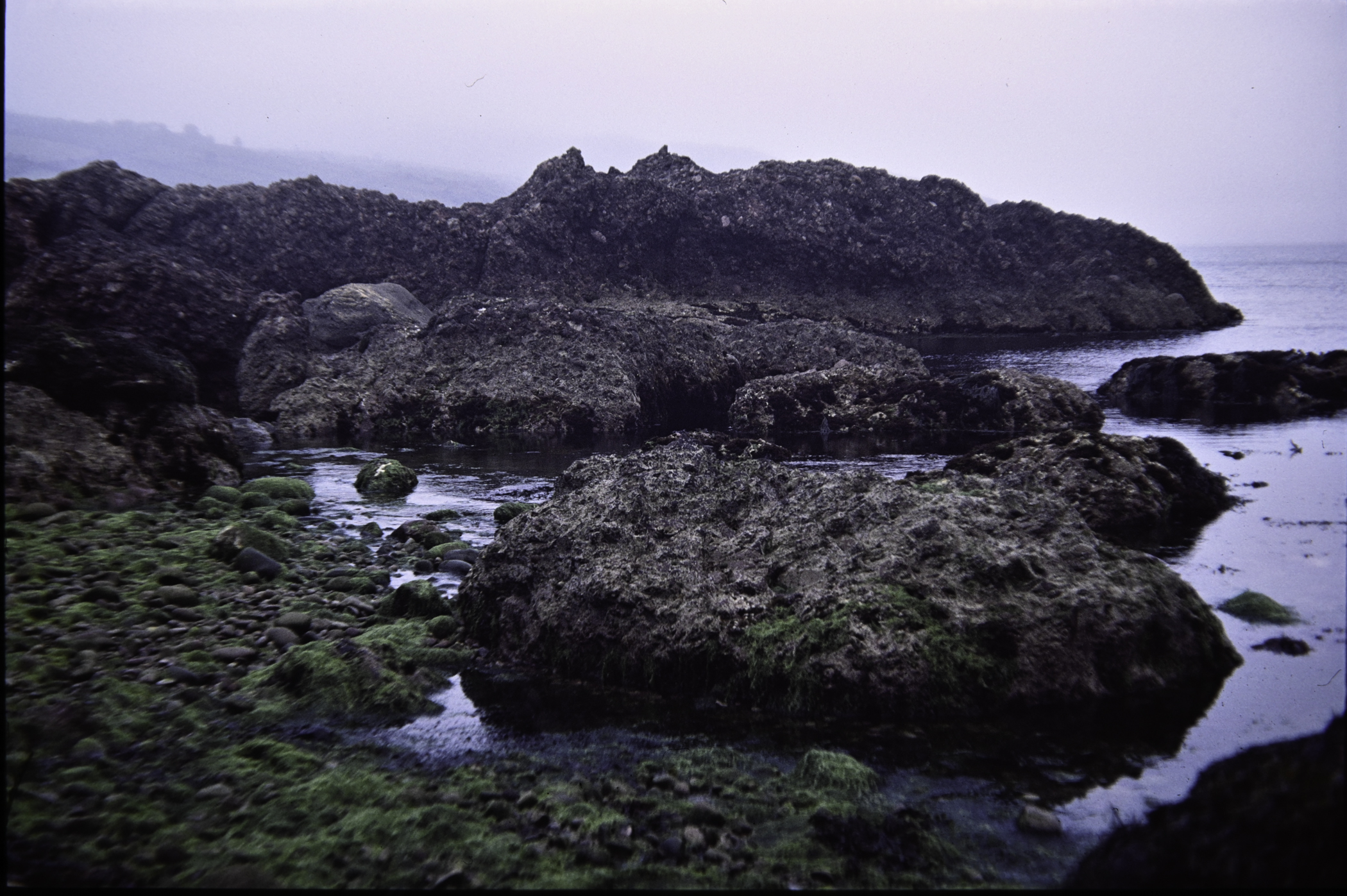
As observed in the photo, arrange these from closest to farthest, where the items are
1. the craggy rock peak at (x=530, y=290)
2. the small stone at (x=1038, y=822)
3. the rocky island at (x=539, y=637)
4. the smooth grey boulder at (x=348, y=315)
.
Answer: the rocky island at (x=539, y=637) < the small stone at (x=1038, y=822) < the craggy rock peak at (x=530, y=290) < the smooth grey boulder at (x=348, y=315)

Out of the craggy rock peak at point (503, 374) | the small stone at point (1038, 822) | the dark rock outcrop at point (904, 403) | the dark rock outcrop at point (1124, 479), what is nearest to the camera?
the small stone at point (1038, 822)

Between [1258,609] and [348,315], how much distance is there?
31.5 meters

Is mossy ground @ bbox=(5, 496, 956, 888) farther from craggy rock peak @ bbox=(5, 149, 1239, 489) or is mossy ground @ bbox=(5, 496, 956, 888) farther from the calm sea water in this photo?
craggy rock peak @ bbox=(5, 149, 1239, 489)

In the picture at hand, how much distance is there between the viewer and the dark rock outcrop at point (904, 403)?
21.3 metres

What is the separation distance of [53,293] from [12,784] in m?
26.2

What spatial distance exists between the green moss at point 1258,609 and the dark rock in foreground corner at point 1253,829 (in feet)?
18.2

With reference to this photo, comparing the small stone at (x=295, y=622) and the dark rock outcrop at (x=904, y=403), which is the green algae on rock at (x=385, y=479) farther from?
the dark rock outcrop at (x=904, y=403)

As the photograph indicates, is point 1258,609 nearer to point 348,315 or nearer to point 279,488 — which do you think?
point 279,488

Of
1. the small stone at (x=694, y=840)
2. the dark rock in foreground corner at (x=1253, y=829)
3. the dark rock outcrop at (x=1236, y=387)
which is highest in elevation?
the dark rock outcrop at (x=1236, y=387)

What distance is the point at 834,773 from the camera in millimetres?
4973

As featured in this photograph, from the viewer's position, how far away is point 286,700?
588 centimetres

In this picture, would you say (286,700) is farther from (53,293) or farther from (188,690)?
(53,293)

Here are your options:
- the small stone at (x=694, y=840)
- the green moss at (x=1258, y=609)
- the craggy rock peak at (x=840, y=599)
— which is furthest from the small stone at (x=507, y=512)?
the green moss at (x=1258, y=609)

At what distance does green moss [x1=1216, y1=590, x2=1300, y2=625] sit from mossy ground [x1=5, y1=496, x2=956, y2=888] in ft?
17.2
